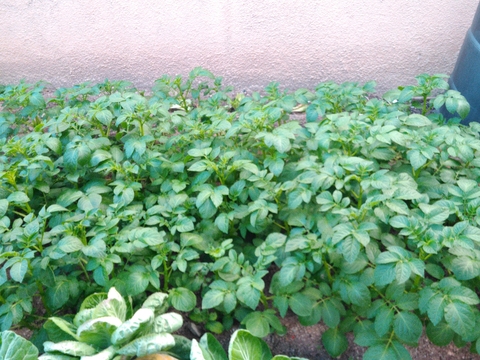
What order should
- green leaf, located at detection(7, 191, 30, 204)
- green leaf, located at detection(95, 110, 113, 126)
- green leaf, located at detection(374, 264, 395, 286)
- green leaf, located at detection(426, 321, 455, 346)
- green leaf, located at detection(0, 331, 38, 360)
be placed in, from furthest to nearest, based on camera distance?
green leaf, located at detection(95, 110, 113, 126) < green leaf, located at detection(7, 191, 30, 204) < green leaf, located at detection(426, 321, 455, 346) < green leaf, located at detection(374, 264, 395, 286) < green leaf, located at detection(0, 331, 38, 360)

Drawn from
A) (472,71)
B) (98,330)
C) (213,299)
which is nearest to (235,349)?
(213,299)

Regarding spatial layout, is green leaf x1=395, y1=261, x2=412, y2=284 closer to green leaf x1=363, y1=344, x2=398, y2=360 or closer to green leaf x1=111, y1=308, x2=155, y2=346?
green leaf x1=363, y1=344, x2=398, y2=360

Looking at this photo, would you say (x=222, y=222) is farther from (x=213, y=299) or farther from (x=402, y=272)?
(x=402, y=272)

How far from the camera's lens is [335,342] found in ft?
6.86

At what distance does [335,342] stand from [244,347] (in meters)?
0.47

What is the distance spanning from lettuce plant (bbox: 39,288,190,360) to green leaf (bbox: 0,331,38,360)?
62 millimetres

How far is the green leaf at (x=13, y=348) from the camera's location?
5.61 feet

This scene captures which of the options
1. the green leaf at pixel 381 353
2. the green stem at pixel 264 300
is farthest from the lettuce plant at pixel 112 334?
the green leaf at pixel 381 353

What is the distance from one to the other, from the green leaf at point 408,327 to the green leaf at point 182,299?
0.81 metres

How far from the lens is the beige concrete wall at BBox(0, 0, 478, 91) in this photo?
3.78 metres

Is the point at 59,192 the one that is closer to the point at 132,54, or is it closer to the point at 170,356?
the point at 170,356

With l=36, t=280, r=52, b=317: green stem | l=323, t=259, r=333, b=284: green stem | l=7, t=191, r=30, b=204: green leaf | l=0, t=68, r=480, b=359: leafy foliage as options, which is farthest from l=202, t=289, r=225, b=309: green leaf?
l=7, t=191, r=30, b=204: green leaf

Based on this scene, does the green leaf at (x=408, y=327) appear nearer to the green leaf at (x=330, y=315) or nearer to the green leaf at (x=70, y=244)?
the green leaf at (x=330, y=315)

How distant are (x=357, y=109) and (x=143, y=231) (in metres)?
1.47
